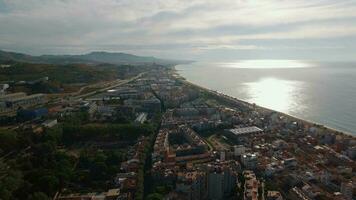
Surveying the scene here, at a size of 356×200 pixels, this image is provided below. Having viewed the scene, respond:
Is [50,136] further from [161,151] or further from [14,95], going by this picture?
[14,95]

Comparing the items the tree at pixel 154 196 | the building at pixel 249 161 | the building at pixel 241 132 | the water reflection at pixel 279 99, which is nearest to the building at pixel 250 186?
the building at pixel 249 161


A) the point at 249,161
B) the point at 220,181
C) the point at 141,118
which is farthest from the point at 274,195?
the point at 141,118

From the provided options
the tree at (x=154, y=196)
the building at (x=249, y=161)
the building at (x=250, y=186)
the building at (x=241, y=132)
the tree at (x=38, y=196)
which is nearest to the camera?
the tree at (x=38, y=196)

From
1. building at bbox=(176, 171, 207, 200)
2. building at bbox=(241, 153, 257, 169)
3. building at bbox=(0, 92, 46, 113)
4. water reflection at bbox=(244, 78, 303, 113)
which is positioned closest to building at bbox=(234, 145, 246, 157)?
building at bbox=(241, 153, 257, 169)

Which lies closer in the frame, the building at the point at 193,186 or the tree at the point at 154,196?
the tree at the point at 154,196

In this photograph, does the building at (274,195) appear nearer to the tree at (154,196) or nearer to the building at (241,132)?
the tree at (154,196)

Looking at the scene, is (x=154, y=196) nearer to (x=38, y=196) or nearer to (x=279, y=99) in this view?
(x=38, y=196)

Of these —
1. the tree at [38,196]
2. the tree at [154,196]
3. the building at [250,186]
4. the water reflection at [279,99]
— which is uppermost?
the tree at [38,196]

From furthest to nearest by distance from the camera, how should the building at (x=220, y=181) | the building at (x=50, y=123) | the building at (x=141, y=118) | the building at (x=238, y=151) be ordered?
the building at (x=141, y=118), the building at (x=50, y=123), the building at (x=238, y=151), the building at (x=220, y=181)

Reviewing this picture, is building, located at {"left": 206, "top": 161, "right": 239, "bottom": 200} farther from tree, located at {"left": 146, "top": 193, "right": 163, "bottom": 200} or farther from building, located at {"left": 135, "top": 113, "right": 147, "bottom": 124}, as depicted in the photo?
building, located at {"left": 135, "top": 113, "right": 147, "bottom": 124}
